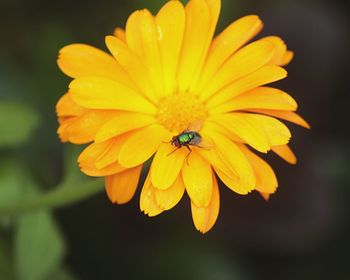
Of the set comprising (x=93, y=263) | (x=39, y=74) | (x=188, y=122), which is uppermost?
(x=39, y=74)

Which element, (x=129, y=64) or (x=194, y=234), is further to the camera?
(x=194, y=234)

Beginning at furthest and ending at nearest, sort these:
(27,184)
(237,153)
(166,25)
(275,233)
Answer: (275,233) → (27,184) → (166,25) → (237,153)

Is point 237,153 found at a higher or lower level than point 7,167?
lower

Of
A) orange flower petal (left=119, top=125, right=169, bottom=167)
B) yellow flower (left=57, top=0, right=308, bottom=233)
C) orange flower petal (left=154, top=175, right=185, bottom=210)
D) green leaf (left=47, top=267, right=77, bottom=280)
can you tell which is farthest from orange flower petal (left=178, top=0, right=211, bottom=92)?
green leaf (left=47, top=267, right=77, bottom=280)

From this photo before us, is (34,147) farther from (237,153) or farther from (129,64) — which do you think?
(237,153)

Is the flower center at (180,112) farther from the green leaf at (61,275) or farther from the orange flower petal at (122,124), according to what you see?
the green leaf at (61,275)

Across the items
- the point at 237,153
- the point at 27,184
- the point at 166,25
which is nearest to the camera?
the point at 237,153

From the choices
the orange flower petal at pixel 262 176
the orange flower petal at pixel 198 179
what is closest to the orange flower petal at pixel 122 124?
the orange flower petal at pixel 198 179

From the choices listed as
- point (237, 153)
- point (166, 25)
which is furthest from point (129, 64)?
point (237, 153)
